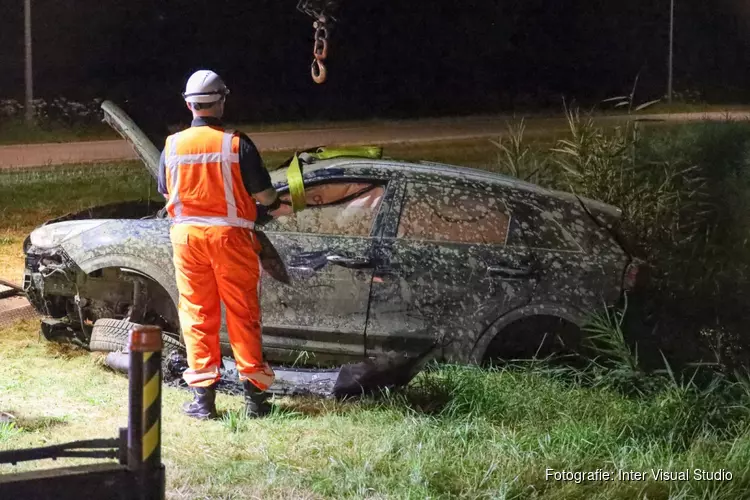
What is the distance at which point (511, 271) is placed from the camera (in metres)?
5.76

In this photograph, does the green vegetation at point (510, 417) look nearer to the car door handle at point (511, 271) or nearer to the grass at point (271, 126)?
the car door handle at point (511, 271)

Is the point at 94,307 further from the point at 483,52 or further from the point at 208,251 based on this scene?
the point at 483,52

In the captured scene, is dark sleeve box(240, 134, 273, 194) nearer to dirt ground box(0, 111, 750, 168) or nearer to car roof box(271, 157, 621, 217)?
car roof box(271, 157, 621, 217)

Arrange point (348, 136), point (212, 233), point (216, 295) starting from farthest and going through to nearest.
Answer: point (348, 136), point (216, 295), point (212, 233)

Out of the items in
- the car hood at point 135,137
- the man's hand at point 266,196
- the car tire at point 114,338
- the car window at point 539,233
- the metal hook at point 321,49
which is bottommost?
the car tire at point 114,338

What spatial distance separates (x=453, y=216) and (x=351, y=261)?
0.66 meters

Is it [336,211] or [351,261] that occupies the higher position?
[336,211]

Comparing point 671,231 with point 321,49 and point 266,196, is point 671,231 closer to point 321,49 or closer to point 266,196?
point 321,49

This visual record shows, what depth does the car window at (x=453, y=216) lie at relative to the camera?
5.82 metres

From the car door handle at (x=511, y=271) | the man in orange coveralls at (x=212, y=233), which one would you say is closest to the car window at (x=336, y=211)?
the man in orange coveralls at (x=212, y=233)

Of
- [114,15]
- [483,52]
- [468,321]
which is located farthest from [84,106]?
[468,321]

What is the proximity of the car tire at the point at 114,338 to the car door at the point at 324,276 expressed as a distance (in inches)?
25.3

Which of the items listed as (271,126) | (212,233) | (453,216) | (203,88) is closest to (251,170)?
(212,233)

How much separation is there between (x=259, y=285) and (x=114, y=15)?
24.4 meters
